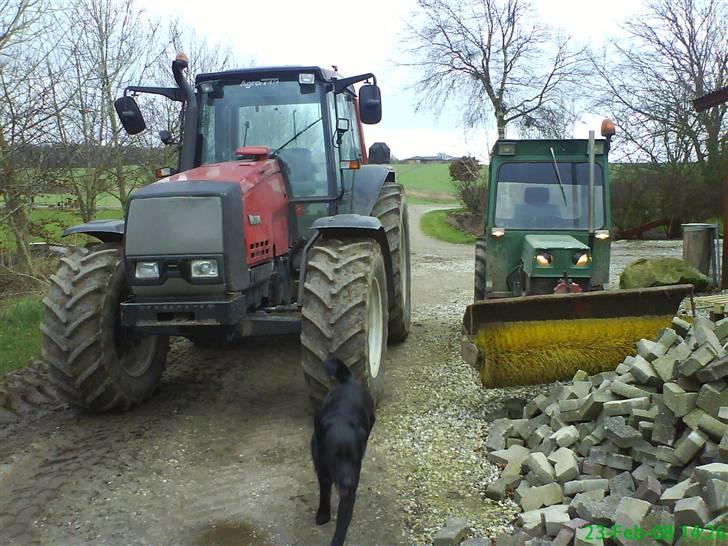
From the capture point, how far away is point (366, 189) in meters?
6.21

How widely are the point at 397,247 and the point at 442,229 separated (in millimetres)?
20101

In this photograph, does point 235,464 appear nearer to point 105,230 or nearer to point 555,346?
point 105,230

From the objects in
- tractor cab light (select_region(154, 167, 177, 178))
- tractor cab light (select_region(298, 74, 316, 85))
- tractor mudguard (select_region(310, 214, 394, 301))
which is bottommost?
tractor mudguard (select_region(310, 214, 394, 301))

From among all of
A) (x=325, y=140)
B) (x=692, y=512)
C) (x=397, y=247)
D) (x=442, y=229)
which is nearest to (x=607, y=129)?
(x=397, y=247)

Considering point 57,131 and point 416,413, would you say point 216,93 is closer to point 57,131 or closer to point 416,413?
point 416,413

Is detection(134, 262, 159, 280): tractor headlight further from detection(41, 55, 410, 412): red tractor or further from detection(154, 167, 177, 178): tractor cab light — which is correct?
detection(154, 167, 177, 178): tractor cab light

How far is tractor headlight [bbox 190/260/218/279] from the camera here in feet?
14.8

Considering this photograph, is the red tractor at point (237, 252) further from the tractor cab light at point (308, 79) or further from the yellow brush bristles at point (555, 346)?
the yellow brush bristles at point (555, 346)

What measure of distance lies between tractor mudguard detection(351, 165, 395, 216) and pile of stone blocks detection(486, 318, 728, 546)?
2.24m

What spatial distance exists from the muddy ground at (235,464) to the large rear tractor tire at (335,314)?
469 mm

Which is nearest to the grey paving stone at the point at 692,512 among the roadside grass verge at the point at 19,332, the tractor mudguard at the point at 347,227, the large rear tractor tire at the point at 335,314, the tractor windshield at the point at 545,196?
the large rear tractor tire at the point at 335,314

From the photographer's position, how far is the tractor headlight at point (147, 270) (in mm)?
4559

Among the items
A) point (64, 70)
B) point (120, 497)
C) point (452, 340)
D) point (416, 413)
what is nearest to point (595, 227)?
point (452, 340)
